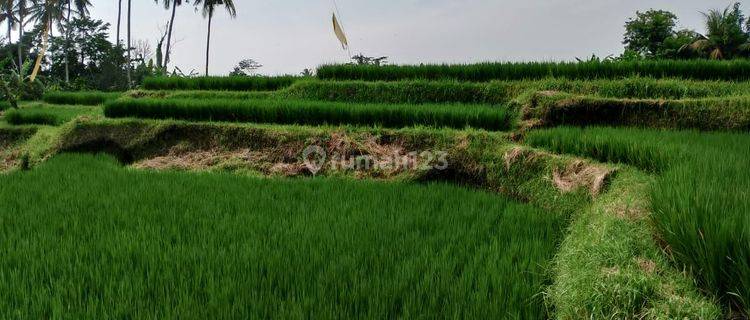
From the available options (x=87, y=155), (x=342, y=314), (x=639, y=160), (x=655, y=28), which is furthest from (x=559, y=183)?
(x=655, y=28)

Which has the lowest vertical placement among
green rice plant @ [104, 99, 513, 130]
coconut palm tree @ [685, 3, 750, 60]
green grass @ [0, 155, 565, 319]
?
green grass @ [0, 155, 565, 319]

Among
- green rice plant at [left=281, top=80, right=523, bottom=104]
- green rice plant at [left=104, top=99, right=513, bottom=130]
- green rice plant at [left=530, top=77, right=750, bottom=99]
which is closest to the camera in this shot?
green rice plant at [left=104, top=99, right=513, bottom=130]

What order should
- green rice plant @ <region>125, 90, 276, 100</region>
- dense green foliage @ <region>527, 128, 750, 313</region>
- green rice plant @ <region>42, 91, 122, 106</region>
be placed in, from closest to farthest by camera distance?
dense green foliage @ <region>527, 128, 750, 313</region> → green rice plant @ <region>125, 90, 276, 100</region> → green rice plant @ <region>42, 91, 122, 106</region>

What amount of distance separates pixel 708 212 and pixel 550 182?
220cm

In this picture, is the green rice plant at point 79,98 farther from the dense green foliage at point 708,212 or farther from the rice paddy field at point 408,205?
the dense green foliage at point 708,212

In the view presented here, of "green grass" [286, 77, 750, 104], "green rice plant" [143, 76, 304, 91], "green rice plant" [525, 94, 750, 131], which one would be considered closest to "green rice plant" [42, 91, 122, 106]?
"green rice plant" [143, 76, 304, 91]

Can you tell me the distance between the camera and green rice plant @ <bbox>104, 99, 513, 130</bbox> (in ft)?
18.1

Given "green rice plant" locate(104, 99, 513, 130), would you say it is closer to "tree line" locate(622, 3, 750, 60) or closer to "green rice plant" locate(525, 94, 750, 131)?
"green rice plant" locate(525, 94, 750, 131)

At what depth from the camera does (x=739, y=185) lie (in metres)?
2.13

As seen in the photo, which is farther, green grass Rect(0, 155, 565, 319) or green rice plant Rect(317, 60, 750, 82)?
green rice plant Rect(317, 60, 750, 82)

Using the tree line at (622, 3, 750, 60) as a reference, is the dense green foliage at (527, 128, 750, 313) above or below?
below

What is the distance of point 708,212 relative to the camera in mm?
1740

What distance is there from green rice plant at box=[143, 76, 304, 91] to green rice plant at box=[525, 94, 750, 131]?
501cm

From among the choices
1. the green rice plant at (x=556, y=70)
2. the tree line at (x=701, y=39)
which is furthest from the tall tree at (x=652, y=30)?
the green rice plant at (x=556, y=70)
